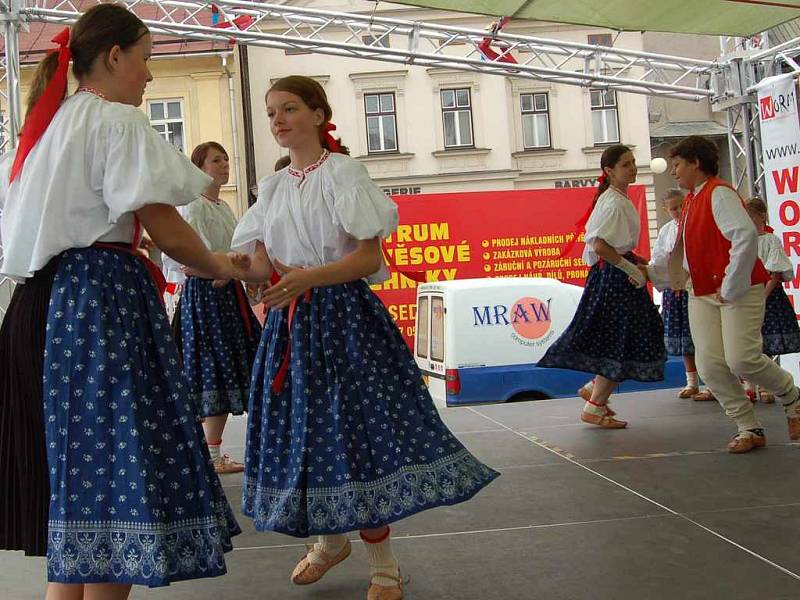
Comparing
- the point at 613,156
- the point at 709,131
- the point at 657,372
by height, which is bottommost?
the point at 657,372

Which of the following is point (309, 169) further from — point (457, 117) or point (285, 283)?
point (457, 117)

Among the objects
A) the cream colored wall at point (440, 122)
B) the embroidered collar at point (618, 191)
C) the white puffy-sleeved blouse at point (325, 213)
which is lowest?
the white puffy-sleeved blouse at point (325, 213)

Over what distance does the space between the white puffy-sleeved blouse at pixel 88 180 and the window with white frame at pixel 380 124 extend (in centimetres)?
2325

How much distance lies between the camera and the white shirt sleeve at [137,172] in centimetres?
224

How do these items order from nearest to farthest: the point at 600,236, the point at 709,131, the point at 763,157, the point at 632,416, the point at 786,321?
the point at 600,236
the point at 632,416
the point at 786,321
the point at 763,157
the point at 709,131

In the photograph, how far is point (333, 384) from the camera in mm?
3082

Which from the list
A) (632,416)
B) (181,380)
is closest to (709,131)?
(632,416)

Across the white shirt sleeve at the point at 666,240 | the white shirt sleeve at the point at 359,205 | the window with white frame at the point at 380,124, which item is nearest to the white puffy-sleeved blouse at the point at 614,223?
the white shirt sleeve at the point at 666,240

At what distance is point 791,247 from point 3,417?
6560 millimetres

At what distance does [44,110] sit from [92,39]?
20cm

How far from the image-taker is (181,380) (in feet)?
7.95

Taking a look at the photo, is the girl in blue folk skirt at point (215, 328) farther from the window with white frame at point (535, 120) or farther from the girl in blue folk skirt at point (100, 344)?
the window with white frame at point (535, 120)

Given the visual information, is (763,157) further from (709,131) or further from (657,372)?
(709,131)

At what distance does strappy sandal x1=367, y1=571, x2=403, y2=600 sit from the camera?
10.1 feet
